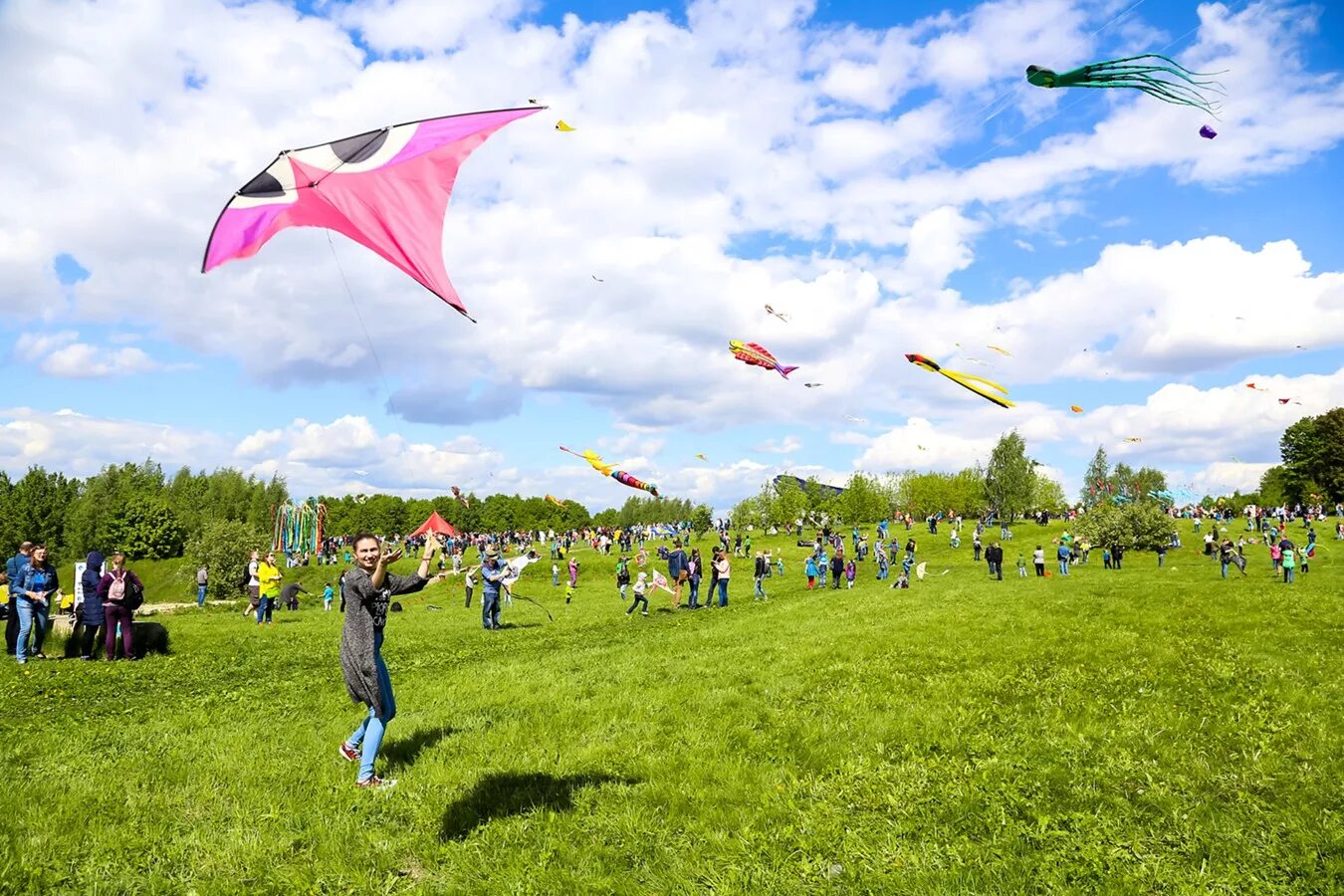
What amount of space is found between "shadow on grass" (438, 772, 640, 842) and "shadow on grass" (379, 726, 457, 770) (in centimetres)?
114

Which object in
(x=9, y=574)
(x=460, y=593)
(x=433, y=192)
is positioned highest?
(x=433, y=192)

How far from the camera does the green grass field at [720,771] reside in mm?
6016

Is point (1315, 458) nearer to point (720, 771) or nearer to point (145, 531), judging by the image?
point (720, 771)

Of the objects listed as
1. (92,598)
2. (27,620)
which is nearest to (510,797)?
(92,598)

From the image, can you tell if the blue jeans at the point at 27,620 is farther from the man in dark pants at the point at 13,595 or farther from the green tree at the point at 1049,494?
the green tree at the point at 1049,494

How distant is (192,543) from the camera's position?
58.8 m

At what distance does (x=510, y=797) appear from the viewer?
289 inches

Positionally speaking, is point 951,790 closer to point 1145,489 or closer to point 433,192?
point 433,192

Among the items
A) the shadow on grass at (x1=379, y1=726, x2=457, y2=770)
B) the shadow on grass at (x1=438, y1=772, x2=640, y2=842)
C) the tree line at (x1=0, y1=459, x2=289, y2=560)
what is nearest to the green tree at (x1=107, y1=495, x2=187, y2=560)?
the tree line at (x1=0, y1=459, x2=289, y2=560)

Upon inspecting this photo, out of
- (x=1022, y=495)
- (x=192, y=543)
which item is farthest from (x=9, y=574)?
(x=1022, y=495)

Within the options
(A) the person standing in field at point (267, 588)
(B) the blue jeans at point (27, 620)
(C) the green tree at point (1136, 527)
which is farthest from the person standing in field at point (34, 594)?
(C) the green tree at point (1136, 527)

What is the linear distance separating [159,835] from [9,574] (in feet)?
39.3

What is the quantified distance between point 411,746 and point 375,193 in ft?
20.0

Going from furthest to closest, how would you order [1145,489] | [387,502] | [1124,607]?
[387,502]
[1145,489]
[1124,607]
